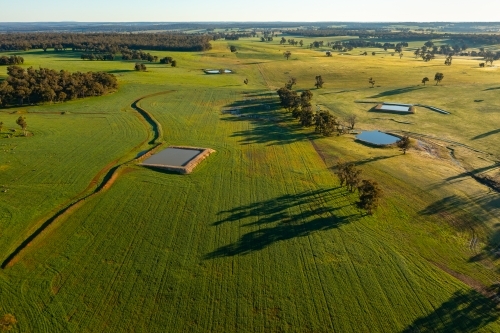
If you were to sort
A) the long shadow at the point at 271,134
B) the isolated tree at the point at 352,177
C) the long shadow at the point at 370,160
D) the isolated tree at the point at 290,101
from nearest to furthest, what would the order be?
the isolated tree at the point at 352,177
the long shadow at the point at 370,160
the long shadow at the point at 271,134
the isolated tree at the point at 290,101

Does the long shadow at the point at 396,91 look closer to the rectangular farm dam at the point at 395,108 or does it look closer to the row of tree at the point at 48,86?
the rectangular farm dam at the point at 395,108

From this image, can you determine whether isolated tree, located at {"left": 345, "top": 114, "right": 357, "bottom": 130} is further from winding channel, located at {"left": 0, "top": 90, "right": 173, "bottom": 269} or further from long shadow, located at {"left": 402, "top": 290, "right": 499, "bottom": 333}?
long shadow, located at {"left": 402, "top": 290, "right": 499, "bottom": 333}

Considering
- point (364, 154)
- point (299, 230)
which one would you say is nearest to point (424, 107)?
point (364, 154)

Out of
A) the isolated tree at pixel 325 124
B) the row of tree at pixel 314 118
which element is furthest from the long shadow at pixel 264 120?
the row of tree at pixel 314 118

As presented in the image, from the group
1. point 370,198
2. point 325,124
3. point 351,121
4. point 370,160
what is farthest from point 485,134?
point 370,198

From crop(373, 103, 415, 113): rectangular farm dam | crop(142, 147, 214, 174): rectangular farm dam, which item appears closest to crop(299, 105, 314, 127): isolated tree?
crop(142, 147, 214, 174): rectangular farm dam

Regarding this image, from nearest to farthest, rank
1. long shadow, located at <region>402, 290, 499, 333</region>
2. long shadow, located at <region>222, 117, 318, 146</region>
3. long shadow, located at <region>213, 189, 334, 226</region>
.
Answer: long shadow, located at <region>402, 290, 499, 333</region> → long shadow, located at <region>213, 189, 334, 226</region> → long shadow, located at <region>222, 117, 318, 146</region>
